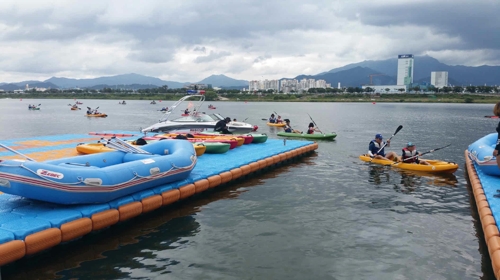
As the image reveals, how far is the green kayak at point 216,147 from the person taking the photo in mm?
17737

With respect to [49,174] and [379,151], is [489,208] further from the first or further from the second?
[49,174]

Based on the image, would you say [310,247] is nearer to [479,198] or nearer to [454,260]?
[454,260]

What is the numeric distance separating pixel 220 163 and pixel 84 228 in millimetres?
7661

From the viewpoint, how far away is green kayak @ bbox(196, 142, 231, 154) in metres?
17.7

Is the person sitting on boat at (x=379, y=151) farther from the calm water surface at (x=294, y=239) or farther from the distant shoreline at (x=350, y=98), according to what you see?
the distant shoreline at (x=350, y=98)

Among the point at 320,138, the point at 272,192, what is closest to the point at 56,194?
the point at 272,192

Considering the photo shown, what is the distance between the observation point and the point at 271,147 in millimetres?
21188

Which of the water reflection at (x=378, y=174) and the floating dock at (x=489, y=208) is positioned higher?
the floating dock at (x=489, y=208)

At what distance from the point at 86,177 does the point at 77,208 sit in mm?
781

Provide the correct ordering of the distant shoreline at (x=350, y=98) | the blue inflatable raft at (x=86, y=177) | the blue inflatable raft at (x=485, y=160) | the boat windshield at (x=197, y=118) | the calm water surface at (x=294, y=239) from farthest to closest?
the distant shoreline at (x=350, y=98)
the boat windshield at (x=197, y=118)
the blue inflatable raft at (x=485, y=160)
the blue inflatable raft at (x=86, y=177)
the calm water surface at (x=294, y=239)

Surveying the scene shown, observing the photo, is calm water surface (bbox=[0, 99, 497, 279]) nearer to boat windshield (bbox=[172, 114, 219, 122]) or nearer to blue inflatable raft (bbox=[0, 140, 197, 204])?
blue inflatable raft (bbox=[0, 140, 197, 204])

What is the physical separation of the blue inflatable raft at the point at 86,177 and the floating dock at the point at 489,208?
807 cm

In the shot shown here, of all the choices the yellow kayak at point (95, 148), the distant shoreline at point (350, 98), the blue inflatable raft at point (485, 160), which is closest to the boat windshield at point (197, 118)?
the yellow kayak at point (95, 148)

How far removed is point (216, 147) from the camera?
58.6 feet
